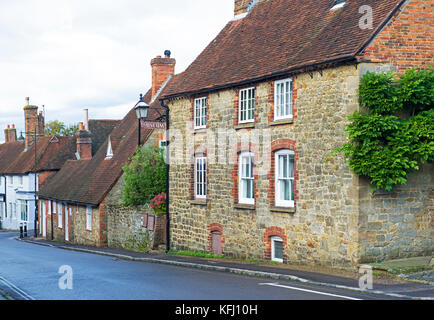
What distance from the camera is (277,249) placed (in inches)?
794

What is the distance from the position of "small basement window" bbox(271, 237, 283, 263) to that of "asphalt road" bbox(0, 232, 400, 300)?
2.85 meters

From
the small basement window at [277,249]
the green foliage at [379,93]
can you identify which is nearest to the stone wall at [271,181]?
the small basement window at [277,249]

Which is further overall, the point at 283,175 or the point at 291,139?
the point at 283,175

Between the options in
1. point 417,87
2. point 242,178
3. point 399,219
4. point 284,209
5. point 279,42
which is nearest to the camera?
point 417,87

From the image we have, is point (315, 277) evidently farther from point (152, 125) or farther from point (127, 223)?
point (127, 223)

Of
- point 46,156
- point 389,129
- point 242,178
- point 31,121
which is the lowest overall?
point 242,178

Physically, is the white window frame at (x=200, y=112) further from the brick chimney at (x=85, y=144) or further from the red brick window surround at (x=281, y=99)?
the brick chimney at (x=85, y=144)

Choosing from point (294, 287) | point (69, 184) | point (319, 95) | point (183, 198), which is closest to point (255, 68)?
point (319, 95)

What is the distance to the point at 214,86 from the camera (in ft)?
74.3

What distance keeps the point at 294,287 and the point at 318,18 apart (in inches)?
396

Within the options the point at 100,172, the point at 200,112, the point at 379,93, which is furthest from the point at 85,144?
the point at 379,93

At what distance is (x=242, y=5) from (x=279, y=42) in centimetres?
619

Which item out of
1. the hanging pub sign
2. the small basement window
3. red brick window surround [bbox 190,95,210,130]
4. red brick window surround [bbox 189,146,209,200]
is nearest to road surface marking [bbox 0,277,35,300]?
the small basement window
